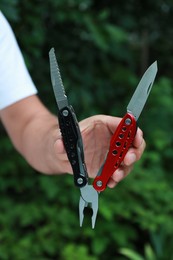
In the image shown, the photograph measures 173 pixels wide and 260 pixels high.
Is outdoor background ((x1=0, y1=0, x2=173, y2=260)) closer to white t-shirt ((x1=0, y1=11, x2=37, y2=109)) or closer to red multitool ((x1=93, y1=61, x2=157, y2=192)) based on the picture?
white t-shirt ((x1=0, y1=11, x2=37, y2=109))

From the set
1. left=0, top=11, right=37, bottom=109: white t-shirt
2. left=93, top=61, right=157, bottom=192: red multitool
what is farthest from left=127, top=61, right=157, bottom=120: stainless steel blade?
left=0, top=11, right=37, bottom=109: white t-shirt

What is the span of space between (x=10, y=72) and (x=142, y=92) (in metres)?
0.51

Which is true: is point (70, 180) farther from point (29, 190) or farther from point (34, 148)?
point (34, 148)

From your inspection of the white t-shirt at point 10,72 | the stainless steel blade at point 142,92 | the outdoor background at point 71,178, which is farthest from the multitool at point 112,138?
the outdoor background at point 71,178

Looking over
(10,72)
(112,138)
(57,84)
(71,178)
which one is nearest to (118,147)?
(112,138)

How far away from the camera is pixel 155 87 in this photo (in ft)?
8.16

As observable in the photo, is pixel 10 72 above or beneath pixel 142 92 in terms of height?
beneath

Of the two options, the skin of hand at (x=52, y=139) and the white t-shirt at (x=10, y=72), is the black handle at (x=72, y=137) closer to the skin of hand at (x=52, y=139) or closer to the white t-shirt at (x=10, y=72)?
the skin of hand at (x=52, y=139)

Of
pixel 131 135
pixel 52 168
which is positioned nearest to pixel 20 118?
pixel 52 168

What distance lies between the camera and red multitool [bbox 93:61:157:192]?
792 millimetres

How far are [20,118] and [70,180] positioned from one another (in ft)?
2.90

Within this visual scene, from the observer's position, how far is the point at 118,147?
2.73ft

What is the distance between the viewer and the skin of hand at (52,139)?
34.0 inches

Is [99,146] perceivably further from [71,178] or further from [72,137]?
[71,178]
